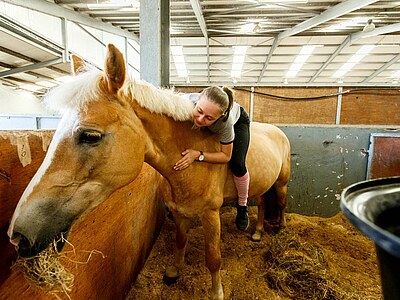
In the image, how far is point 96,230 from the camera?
120cm

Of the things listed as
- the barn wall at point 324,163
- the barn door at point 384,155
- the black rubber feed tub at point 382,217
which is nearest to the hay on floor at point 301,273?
the barn wall at point 324,163

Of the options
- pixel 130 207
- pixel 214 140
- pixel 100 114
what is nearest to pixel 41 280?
pixel 100 114

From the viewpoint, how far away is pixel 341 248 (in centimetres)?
240

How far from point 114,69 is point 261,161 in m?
1.44

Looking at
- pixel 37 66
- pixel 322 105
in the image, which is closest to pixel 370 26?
pixel 322 105

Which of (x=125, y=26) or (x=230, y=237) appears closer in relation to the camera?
(x=230, y=237)

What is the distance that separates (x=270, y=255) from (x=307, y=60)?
9.57 metres

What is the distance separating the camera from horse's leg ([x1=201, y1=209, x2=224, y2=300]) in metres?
1.60

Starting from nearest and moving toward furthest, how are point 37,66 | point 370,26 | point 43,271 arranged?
point 43,271
point 370,26
point 37,66

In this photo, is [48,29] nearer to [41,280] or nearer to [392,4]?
[41,280]

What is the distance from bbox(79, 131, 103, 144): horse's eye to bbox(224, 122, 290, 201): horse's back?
1.12 meters

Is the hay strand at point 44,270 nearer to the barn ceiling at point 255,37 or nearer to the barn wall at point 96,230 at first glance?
the barn wall at point 96,230

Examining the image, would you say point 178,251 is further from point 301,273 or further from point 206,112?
point 206,112

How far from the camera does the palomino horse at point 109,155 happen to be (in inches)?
31.9
